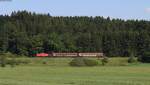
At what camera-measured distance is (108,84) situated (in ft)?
146

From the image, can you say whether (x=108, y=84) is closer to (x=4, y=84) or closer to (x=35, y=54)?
(x=4, y=84)

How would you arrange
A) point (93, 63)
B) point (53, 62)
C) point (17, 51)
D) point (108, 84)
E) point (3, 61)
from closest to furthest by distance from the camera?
point (108, 84)
point (3, 61)
point (93, 63)
point (53, 62)
point (17, 51)

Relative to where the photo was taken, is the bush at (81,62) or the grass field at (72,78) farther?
the bush at (81,62)

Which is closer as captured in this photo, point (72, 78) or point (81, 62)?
point (72, 78)

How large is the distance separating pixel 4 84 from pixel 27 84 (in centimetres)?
190

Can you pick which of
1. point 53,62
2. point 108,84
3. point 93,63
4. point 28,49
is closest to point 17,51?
point 28,49

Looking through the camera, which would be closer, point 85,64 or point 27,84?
point 27,84

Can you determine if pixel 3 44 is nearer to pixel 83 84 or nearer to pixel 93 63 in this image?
pixel 93 63

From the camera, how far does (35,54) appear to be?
646ft

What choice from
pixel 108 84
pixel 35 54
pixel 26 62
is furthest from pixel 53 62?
pixel 108 84

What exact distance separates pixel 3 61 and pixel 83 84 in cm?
7092

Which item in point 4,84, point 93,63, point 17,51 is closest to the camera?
point 4,84

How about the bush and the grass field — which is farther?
the bush

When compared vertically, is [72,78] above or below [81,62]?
below
